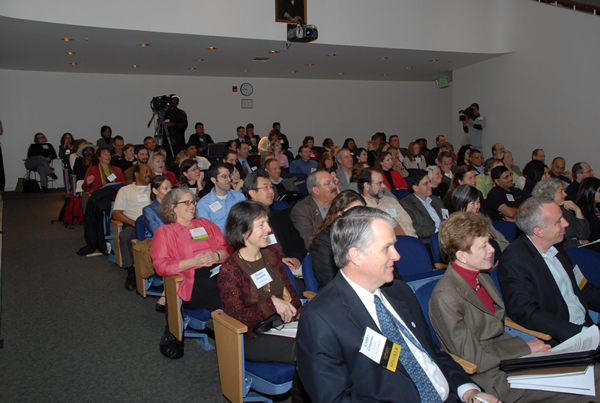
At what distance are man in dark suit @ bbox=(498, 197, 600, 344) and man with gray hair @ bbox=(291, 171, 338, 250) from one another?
1.66m

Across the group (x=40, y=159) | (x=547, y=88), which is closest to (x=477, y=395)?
(x=547, y=88)

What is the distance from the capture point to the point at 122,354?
10.2 ft

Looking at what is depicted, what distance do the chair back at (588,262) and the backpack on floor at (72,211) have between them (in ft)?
22.3

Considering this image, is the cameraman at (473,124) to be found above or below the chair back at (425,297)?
above

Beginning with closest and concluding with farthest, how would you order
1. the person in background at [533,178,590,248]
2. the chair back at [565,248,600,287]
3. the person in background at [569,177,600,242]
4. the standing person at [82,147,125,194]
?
the chair back at [565,248,600,287] < the person in background at [533,178,590,248] < the person in background at [569,177,600,242] < the standing person at [82,147,125,194]

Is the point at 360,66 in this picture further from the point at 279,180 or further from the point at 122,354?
the point at 122,354

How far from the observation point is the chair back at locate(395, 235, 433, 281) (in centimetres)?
311

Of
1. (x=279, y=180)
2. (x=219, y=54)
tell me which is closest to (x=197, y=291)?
(x=279, y=180)

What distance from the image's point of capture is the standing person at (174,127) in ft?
29.8

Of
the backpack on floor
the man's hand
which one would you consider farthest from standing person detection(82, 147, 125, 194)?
the man's hand

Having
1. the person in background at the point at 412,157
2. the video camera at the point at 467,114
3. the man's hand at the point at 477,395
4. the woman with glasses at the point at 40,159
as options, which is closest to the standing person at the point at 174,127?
the woman with glasses at the point at 40,159

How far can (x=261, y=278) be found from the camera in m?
2.41

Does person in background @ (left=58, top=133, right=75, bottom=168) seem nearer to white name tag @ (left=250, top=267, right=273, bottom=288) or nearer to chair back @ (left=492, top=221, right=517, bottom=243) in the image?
white name tag @ (left=250, top=267, right=273, bottom=288)

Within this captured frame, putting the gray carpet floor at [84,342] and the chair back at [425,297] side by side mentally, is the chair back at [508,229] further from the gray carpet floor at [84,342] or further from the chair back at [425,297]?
the gray carpet floor at [84,342]
